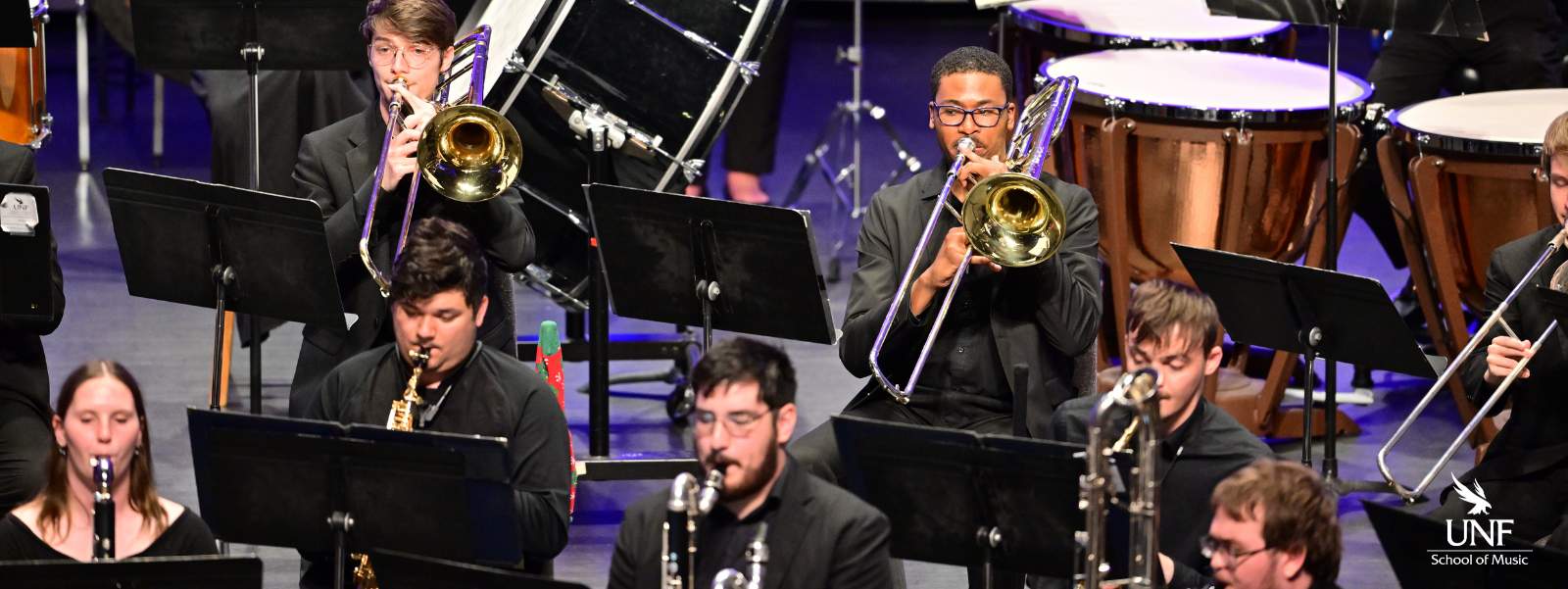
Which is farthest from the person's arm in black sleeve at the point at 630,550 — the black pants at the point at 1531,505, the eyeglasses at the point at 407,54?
the black pants at the point at 1531,505

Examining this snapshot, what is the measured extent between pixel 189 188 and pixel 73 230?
424 centimetres

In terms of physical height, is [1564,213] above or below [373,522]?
above

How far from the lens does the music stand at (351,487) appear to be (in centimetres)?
378

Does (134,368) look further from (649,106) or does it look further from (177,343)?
(649,106)

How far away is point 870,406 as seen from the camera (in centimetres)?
495

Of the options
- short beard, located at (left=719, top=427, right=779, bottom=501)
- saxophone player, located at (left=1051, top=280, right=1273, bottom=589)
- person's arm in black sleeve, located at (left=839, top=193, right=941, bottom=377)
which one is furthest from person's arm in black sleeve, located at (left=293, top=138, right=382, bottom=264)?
saxophone player, located at (left=1051, top=280, right=1273, bottom=589)

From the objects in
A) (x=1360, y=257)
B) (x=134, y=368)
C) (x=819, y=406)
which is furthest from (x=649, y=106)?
(x=1360, y=257)

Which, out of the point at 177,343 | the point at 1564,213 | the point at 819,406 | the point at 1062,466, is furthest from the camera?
the point at 177,343

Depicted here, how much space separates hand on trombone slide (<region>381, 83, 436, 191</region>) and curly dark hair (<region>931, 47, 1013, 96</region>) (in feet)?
3.85

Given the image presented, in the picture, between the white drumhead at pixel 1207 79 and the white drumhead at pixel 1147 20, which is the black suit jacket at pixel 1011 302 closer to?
the white drumhead at pixel 1207 79

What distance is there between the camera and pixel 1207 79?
639 cm

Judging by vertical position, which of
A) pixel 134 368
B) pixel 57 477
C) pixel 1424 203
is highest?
pixel 1424 203

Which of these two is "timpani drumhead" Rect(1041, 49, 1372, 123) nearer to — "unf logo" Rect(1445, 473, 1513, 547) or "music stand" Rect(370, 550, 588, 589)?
"unf logo" Rect(1445, 473, 1513, 547)

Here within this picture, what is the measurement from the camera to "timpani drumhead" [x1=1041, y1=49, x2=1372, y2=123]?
6.02 metres
